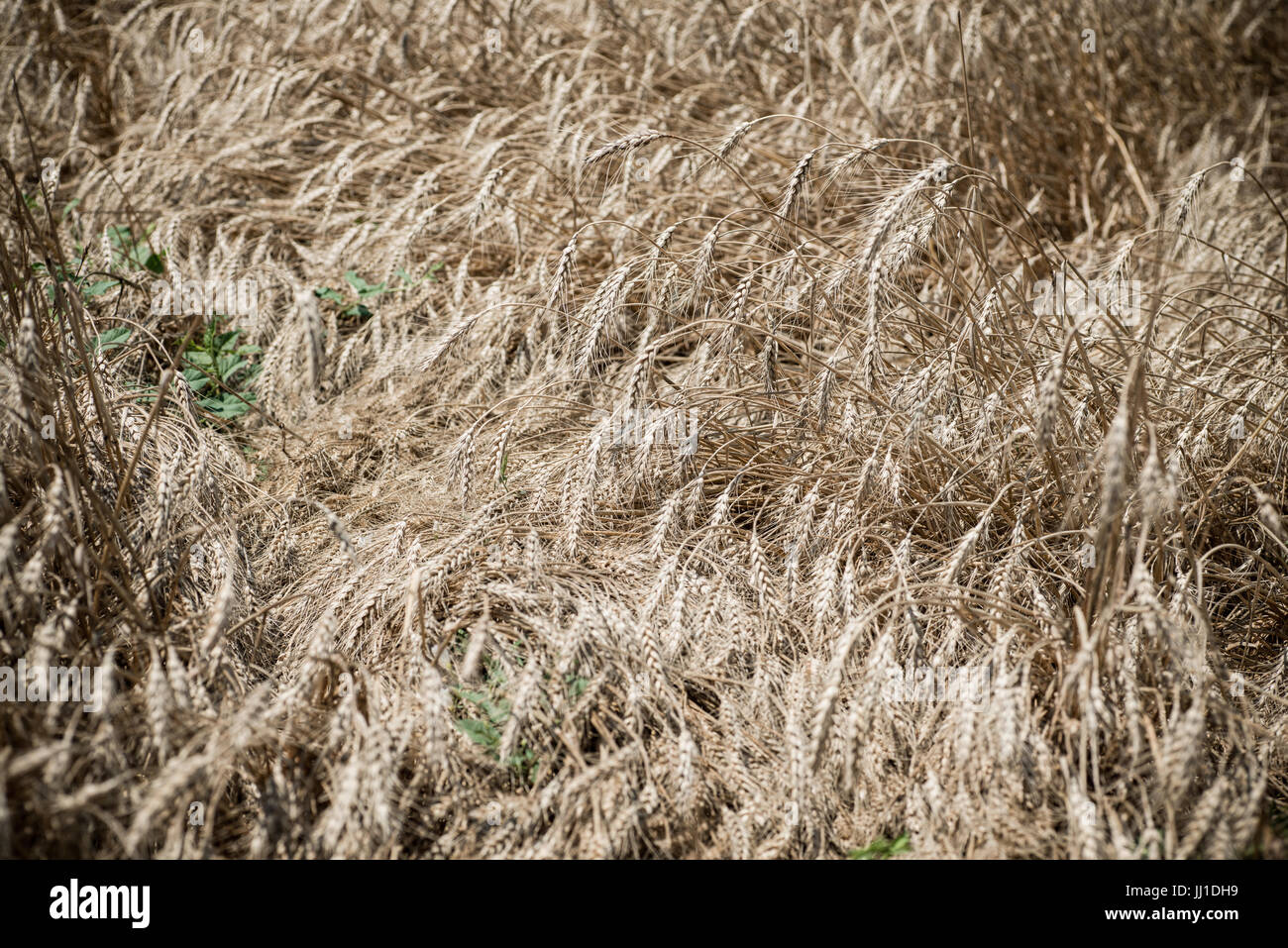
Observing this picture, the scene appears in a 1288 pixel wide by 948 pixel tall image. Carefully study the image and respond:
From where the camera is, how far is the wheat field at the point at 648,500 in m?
1.56

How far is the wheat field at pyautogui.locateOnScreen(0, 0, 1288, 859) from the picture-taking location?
5.13ft

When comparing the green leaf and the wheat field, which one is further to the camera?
the green leaf

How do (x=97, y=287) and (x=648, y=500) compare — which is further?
(x=97, y=287)

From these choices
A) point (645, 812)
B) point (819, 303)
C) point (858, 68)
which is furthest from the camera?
point (858, 68)

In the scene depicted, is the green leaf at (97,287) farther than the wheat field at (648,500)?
Yes

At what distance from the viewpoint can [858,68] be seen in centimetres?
354

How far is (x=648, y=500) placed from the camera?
7.43 feet

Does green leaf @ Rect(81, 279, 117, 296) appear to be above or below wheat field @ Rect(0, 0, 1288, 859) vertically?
above

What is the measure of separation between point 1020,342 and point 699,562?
910mm

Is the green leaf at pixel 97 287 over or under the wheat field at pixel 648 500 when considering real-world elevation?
over

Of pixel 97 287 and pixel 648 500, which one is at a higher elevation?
pixel 97 287
